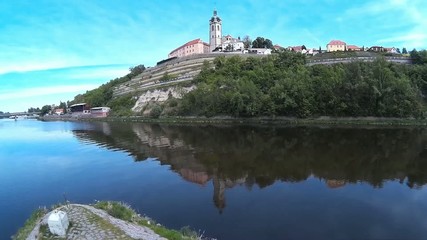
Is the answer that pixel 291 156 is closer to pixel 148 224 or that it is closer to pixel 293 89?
pixel 148 224

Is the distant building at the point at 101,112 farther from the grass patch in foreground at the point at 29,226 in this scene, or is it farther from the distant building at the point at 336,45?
the grass patch in foreground at the point at 29,226

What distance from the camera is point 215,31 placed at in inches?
5906

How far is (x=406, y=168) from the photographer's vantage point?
A: 30953 mm

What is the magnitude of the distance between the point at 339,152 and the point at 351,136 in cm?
1391

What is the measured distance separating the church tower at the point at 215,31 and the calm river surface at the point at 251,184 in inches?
4253

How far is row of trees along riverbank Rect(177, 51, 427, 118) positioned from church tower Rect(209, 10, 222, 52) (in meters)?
45.6

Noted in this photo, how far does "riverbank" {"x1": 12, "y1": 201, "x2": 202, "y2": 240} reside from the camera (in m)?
13.7

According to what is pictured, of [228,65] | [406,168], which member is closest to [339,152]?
[406,168]

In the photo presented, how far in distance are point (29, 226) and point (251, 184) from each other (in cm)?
1553

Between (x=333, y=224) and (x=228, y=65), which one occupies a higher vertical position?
(x=228, y=65)

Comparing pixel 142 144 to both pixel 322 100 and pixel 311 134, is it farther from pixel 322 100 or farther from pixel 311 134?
pixel 322 100

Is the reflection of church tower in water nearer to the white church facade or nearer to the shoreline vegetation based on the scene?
the shoreline vegetation

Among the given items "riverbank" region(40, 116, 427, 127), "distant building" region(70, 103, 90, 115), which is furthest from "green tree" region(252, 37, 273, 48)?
"distant building" region(70, 103, 90, 115)

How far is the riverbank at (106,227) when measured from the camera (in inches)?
539
